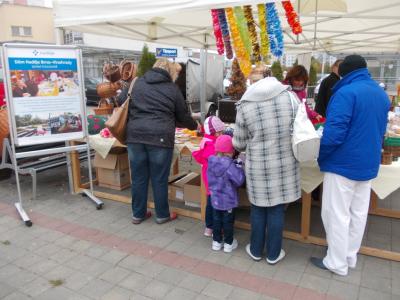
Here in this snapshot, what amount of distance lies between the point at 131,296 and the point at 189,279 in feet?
1.47

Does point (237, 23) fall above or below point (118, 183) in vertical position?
above

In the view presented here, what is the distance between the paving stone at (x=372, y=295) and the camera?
7.83 feet

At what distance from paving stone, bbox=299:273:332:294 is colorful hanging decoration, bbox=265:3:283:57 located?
1.91 meters

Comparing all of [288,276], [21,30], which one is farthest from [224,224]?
[21,30]

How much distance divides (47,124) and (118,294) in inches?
83.2

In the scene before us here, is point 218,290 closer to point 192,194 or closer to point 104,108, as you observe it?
point 192,194

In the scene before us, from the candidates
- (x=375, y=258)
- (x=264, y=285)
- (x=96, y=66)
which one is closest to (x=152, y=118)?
(x=264, y=285)

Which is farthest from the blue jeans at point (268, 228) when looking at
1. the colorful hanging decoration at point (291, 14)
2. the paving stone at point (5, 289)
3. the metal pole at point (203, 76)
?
the metal pole at point (203, 76)

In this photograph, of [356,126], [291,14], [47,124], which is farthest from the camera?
[47,124]

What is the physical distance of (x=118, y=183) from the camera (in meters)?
4.58

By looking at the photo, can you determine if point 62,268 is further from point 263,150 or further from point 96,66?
point 96,66

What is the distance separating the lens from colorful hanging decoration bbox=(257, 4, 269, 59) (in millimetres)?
2973

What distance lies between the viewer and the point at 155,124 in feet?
10.7

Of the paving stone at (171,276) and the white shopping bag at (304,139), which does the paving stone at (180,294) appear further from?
the white shopping bag at (304,139)
